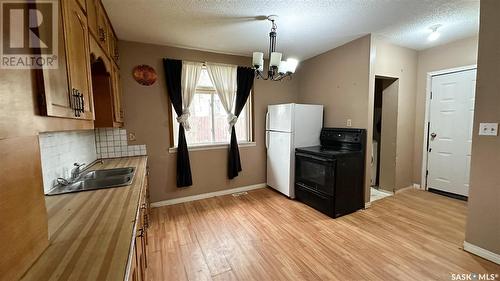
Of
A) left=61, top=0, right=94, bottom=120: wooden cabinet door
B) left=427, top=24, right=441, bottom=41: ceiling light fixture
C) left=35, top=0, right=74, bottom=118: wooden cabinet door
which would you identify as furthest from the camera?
→ left=427, top=24, right=441, bottom=41: ceiling light fixture

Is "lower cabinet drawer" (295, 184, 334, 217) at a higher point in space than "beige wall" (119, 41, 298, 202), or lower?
lower

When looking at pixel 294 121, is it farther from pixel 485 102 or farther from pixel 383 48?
pixel 485 102

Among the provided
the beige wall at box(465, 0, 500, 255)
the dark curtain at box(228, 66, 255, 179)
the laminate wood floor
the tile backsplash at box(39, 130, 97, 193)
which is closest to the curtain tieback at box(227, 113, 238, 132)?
the dark curtain at box(228, 66, 255, 179)

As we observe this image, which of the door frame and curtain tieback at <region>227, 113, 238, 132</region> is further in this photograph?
curtain tieback at <region>227, 113, 238, 132</region>

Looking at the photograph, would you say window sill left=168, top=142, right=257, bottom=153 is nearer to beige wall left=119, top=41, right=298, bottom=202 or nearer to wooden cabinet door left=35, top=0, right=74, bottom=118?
beige wall left=119, top=41, right=298, bottom=202

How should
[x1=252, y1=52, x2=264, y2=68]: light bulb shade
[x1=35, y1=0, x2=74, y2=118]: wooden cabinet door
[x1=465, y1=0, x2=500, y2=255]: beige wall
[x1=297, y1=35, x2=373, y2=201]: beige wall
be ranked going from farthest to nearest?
[x1=297, y1=35, x2=373, y2=201]: beige wall
[x1=252, y1=52, x2=264, y2=68]: light bulb shade
[x1=465, y1=0, x2=500, y2=255]: beige wall
[x1=35, y1=0, x2=74, y2=118]: wooden cabinet door

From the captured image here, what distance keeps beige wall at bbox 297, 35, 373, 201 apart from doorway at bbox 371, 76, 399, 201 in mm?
728

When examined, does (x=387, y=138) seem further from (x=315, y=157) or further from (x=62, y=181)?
(x=62, y=181)

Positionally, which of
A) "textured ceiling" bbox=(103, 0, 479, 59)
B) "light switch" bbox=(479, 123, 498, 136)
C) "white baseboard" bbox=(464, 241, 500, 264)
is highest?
"textured ceiling" bbox=(103, 0, 479, 59)

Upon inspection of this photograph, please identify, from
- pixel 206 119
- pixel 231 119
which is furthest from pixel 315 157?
pixel 206 119

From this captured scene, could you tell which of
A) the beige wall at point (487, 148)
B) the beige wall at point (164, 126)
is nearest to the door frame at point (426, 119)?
the beige wall at point (487, 148)

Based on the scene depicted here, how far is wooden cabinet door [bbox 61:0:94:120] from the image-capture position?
1036 mm

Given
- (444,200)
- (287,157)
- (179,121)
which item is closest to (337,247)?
(287,157)

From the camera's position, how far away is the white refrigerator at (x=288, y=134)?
10.9 feet
